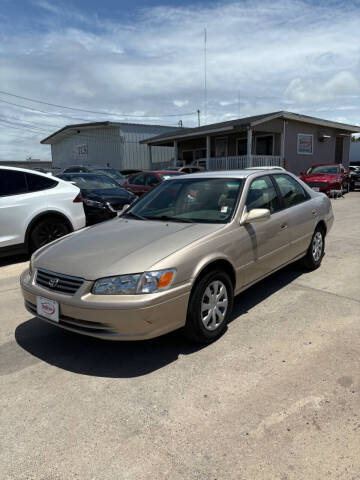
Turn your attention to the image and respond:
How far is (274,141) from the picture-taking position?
69.7ft

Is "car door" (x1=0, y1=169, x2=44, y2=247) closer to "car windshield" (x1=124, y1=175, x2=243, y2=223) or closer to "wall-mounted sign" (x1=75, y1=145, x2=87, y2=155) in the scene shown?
"car windshield" (x1=124, y1=175, x2=243, y2=223)

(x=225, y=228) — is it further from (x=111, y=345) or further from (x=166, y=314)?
(x=111, y=345)

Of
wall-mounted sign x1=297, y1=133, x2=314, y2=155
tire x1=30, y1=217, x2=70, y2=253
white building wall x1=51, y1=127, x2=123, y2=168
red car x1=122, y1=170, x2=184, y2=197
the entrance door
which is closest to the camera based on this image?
tire x1=30, y1=217, x2=70, y2=253

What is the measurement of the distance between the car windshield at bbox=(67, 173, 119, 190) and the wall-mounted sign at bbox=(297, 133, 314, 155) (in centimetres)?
1475

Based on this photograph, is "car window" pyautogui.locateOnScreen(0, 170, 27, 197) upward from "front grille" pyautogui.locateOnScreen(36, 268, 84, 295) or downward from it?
upward

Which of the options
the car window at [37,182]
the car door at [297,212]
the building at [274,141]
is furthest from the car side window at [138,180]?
the car door at [297,212]

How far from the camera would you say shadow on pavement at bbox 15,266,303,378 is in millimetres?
3047

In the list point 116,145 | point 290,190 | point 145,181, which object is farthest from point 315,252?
point 116,145

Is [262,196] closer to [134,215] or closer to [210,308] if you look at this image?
[134,215]

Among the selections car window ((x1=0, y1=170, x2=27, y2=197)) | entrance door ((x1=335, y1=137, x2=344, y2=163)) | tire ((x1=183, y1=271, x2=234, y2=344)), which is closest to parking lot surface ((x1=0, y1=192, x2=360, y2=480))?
tire ((x1=183, y1=271, x2=234, y2=344))

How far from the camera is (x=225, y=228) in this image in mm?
3561

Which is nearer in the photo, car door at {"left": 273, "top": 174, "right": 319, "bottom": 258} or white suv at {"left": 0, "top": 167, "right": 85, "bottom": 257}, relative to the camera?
car door at {"left": 273, "top": 174, "right": 319, "bottom": 258}

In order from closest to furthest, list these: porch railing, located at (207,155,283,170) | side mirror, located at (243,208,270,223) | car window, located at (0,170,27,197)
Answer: side mirror, located at (243,208,270,223)
car window, located at (0,170,27,197)
porch railing, located at (207,155,283,170)

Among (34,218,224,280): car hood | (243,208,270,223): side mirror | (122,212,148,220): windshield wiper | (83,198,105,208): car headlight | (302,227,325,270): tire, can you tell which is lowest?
(302,227,325,270): tire
